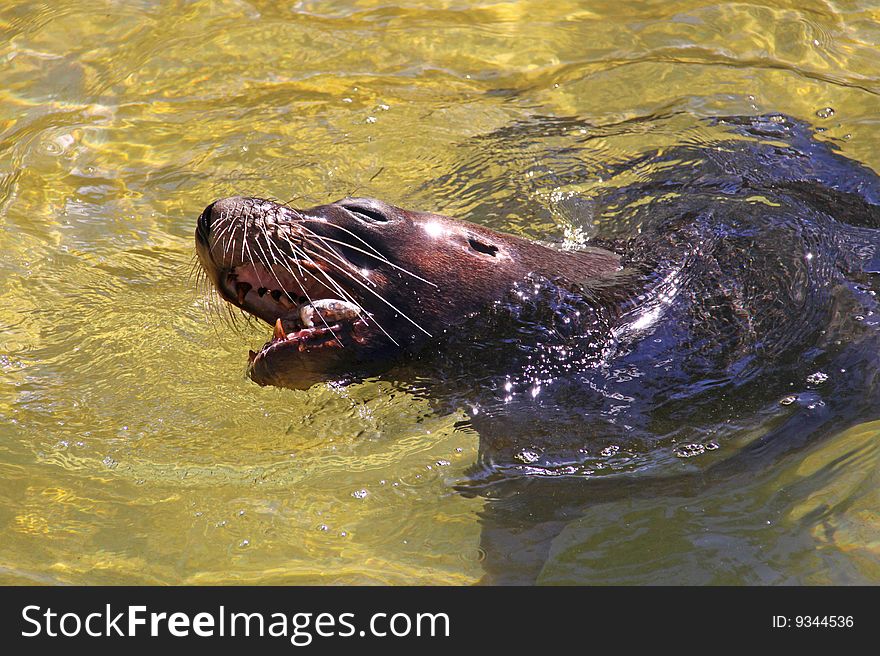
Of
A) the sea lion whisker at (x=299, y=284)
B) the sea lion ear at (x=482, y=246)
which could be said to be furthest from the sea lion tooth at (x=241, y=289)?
the sea lion ear at (x=482, y=246)

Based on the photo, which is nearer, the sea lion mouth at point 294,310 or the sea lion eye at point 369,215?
the sea lion mouth at point 294,310

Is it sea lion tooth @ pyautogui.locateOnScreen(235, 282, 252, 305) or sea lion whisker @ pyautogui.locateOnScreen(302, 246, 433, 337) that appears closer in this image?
sea lion whisker @ pyautogui.locateOnScreen(302, 246, 433, 337)

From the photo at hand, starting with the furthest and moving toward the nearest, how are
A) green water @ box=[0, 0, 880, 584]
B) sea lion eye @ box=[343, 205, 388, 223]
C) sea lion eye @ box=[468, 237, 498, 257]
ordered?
sea lion eye @ box=[468, 237, 498, 257], sea lion eye @ box=[343, 205, 388, 223], green water @ box=[0, 0, 880, 584]

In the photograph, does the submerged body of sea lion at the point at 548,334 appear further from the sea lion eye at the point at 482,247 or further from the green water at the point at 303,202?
the green water at the point at 303,202

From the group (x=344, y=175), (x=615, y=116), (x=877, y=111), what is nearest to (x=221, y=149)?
(x=344, y=175)

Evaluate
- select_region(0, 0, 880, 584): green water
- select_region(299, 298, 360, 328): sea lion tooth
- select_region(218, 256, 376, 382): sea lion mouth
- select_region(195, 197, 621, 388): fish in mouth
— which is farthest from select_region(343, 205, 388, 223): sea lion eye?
select_region(0, 0, 880, 584): green water

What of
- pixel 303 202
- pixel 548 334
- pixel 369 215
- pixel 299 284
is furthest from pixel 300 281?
pixel 303 202

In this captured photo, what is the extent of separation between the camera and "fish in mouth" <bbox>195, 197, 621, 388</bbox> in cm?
409

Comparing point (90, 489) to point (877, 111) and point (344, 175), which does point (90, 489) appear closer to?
point (344, 175)

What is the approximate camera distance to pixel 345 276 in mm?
4281

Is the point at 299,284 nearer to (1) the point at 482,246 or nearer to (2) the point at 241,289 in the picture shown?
(2) the point at 241,289

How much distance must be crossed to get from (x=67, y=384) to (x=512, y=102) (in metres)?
3.62

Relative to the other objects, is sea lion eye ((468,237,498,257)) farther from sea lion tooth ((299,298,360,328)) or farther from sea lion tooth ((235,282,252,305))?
sea lion tooth ((235,282,252,305))

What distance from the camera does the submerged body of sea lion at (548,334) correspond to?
425cm
